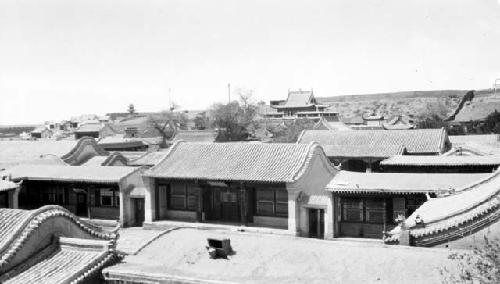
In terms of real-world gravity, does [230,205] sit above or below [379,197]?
below

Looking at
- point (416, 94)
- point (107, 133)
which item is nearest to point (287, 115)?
point (107, 133)

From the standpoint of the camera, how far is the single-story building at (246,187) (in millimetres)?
27016

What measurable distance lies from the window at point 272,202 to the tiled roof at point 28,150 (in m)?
19.7

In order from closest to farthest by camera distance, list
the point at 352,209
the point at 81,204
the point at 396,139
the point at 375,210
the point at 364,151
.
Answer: the point at 375,210 → the point at 352,209 → the point at 81,204 → the point at 364,151 → the point at 396,139

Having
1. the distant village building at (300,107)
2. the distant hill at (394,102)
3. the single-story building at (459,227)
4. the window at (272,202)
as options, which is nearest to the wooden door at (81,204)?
the window at (272,202)

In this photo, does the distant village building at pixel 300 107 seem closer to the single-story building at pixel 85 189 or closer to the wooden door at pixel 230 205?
the single-story building at pixel 85 189

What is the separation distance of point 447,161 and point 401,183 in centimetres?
550

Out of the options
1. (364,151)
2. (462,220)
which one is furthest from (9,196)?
(462,220)

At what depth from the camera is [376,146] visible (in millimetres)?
37906

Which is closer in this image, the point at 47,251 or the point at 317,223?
the point at 47,251

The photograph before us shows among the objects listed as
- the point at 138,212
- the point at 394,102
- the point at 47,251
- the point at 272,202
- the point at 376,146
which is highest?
the point at 394,102

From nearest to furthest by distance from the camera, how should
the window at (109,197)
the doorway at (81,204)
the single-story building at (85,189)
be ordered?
the single-story building at (85,189) < the window at (109,197) < the doorway at (81,204)

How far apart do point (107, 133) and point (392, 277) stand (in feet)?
230

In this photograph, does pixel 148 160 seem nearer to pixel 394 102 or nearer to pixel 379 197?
pixel 379 197
